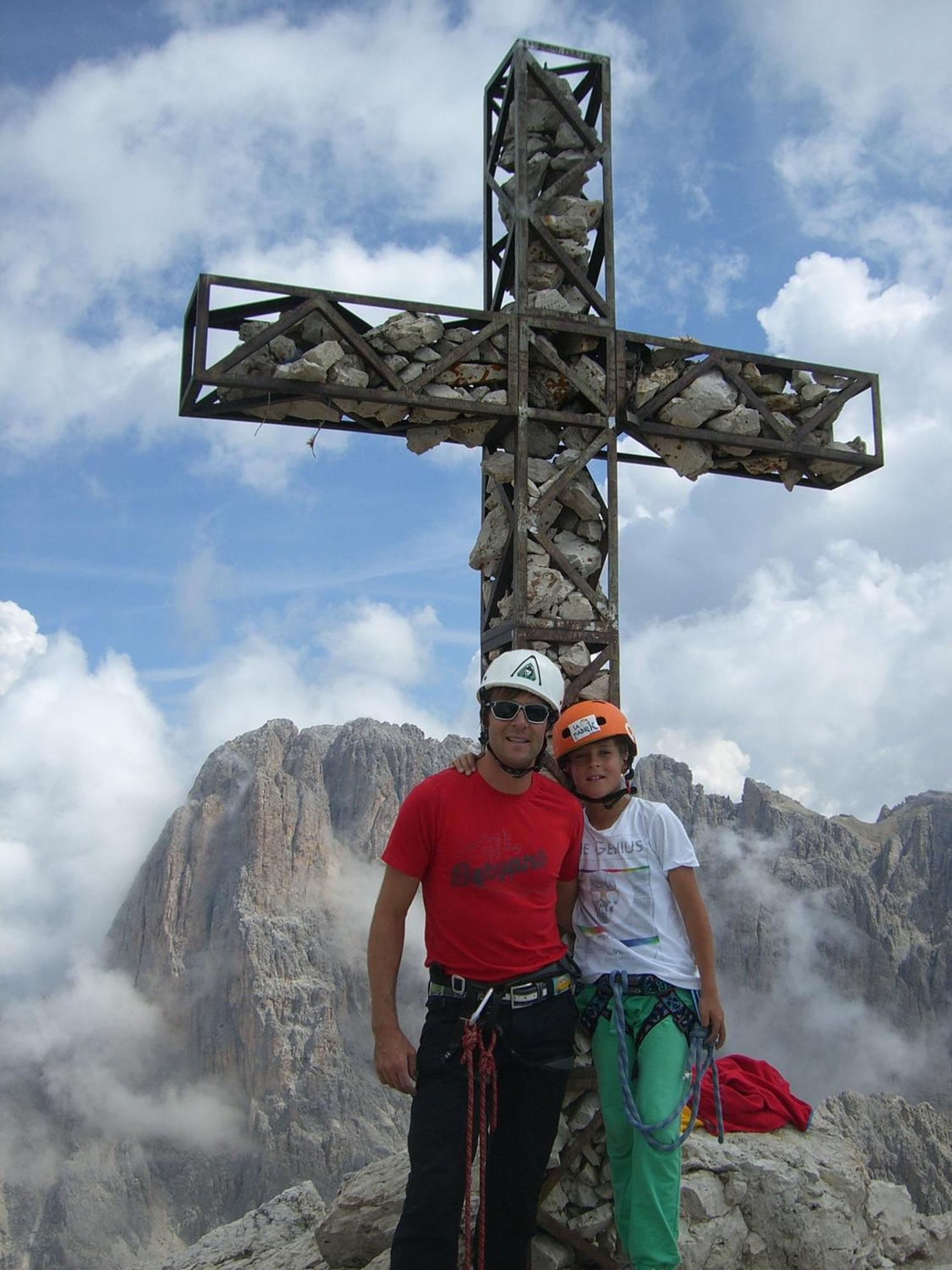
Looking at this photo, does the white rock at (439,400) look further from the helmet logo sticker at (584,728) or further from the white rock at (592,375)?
the helmet logo sticker at (584,728)

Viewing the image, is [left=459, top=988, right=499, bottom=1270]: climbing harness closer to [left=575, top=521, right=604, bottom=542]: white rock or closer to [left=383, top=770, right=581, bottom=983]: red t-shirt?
[left=383, top=770, right=581, bottom=983]: red t-shirt

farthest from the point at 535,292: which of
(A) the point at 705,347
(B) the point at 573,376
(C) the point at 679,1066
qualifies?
(C) the point at 679,1066

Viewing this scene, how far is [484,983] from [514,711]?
115 centimetres

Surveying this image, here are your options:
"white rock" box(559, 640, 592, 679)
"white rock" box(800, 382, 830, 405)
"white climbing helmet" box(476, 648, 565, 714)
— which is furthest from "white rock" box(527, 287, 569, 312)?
"white climbing helmet" box(476, 648, 565, 714)

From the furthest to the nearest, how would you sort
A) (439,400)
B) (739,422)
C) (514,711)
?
(739,422)
(439,400)
(514,711)

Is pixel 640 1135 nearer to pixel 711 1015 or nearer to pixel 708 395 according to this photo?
pixel 711 1015

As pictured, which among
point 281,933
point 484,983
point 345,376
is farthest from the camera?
point 281,933

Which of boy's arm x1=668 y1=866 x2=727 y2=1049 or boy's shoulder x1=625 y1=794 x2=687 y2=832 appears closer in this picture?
boy's arm x1=668 y1=866 x2=727 y2=1049

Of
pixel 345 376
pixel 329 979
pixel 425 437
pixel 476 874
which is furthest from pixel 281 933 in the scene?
pixel 476 874

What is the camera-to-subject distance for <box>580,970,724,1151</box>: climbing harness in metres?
4.25

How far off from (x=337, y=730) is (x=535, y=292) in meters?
119

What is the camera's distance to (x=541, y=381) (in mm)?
6633

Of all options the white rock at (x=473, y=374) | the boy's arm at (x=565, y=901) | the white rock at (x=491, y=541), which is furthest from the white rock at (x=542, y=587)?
the boy's arm at (x=565, y=901)

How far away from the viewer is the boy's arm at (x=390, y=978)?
4035mm
